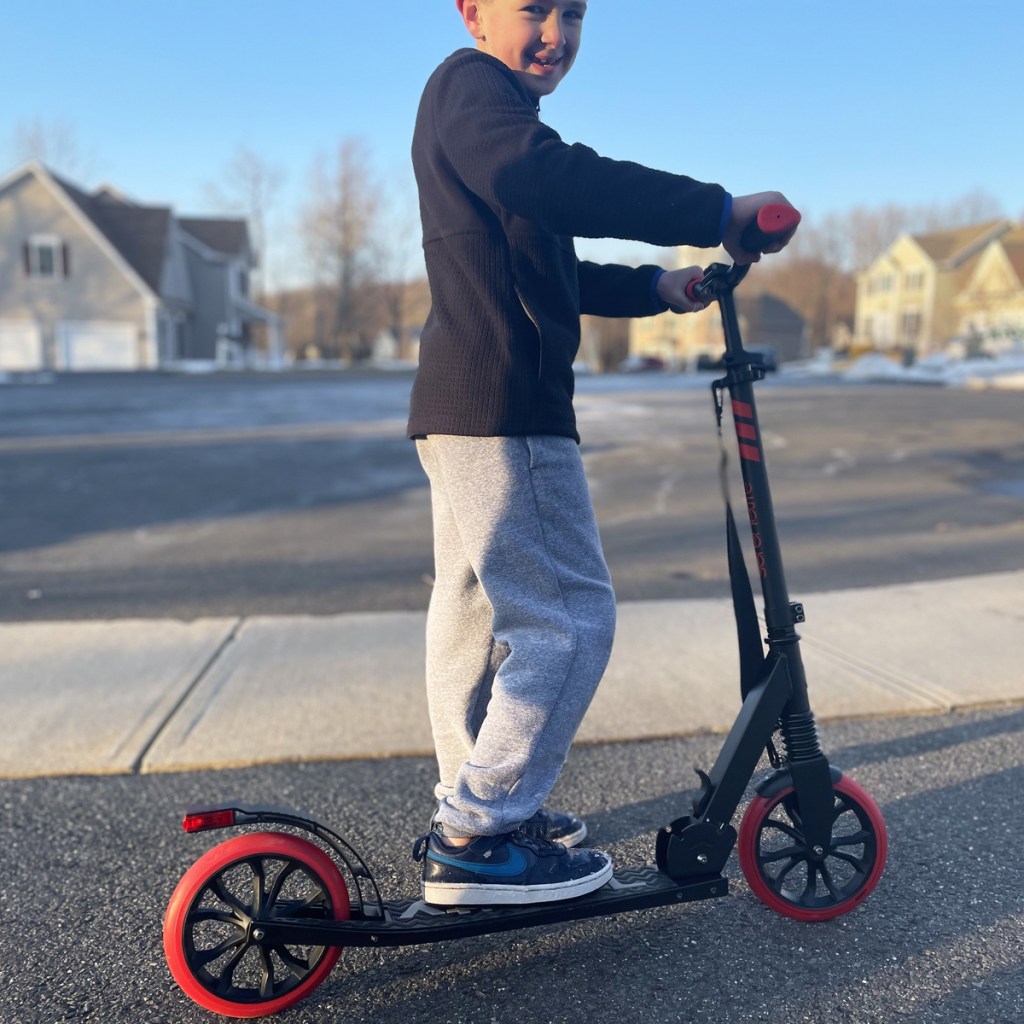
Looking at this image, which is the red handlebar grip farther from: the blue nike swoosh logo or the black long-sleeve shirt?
the blue nike swoosh logo

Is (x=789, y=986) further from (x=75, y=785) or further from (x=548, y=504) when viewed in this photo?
(x=75, y=785)

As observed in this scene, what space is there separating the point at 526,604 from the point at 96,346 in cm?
3656

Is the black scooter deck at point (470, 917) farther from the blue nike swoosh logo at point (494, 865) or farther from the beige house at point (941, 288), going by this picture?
the beige house at point (941, 288)

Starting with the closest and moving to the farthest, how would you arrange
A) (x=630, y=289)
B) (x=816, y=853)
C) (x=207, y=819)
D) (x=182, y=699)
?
(x=207, y=819) → (x=816, y=853) → (x=630, y=289) → (x=182, y=699)

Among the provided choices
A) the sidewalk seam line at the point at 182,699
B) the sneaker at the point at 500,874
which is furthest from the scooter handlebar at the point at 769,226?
the sidewalk seam line at the point at 182,699

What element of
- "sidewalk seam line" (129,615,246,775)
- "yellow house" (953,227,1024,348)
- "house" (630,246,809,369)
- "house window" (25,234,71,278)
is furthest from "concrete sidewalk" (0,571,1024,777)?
"house" (630,246,809,369)

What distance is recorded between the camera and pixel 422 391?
2018mm

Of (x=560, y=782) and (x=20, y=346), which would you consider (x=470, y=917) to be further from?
(x=20, y=346)

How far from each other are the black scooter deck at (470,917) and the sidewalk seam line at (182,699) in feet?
4.61

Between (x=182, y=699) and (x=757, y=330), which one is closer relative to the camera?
(x=182, y=699)

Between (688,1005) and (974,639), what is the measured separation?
2877 millimetres

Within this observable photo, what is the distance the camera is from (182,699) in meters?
3.62

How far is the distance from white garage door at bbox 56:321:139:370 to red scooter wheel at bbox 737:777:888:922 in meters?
36.0

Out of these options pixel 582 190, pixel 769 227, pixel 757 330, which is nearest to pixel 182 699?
pixel 582 190
